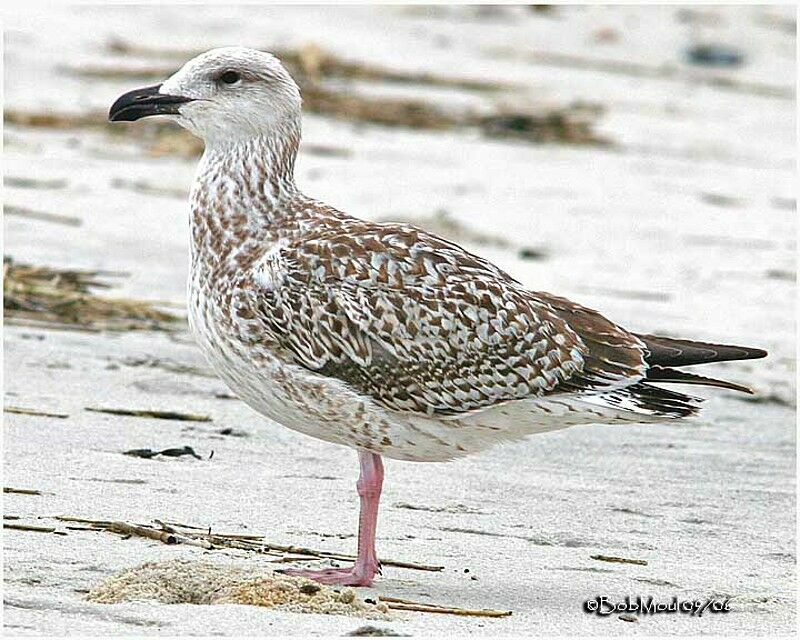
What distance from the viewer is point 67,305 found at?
9.54 metres

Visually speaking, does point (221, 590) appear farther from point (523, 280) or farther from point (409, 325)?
point (523, 280)

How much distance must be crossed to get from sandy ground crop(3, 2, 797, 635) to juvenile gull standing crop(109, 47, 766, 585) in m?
0.53

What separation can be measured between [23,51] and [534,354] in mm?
9983

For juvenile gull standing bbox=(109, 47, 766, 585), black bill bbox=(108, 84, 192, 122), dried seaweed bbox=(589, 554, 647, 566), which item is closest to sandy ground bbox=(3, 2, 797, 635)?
dried seaweed bbox=(589, 554, 647, 566)

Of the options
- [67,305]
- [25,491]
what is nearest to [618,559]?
[25,491]

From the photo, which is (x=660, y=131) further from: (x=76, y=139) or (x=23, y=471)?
(x=23, y=471)

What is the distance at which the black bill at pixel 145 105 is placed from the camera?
6.97 metres

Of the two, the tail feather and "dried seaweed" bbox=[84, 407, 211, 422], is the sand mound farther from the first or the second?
"dried seaweed" bbox=[84, 407, 211, 422]

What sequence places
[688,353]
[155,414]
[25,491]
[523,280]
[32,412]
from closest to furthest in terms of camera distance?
[25,491]
[688,353]
[32,412]
[155,414]
[523,280]

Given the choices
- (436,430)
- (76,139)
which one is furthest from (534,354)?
(76,139)

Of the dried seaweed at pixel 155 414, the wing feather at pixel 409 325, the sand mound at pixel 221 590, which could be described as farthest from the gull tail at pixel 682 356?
the dried seaweed at pixel 155 414

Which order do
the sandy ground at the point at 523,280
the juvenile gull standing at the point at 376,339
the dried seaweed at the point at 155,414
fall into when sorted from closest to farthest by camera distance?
the sandy ground at the point at 523,280
the juvenile gull standing at the point at 376,339
the dried seaweed at the point at 155,414

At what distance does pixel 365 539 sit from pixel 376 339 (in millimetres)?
754

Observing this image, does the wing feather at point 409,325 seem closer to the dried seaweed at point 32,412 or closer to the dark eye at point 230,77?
the dark eye at point 230,77
